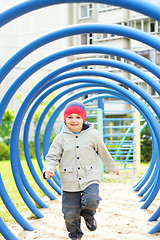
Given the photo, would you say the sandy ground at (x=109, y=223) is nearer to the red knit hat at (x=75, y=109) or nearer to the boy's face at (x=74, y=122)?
the boy's face at (x=74, y=122)

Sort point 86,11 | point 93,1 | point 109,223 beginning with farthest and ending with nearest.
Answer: point 86,11, point 109,223, point 93,1

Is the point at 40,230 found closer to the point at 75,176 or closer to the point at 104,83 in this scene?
the point at 75,176

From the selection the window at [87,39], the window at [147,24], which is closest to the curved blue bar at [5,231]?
the window at [147,24]

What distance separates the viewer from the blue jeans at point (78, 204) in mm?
3637

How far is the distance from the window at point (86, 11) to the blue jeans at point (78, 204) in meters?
26.7

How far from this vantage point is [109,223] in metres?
4.89

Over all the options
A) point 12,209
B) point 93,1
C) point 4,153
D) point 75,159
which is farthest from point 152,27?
point 93,1

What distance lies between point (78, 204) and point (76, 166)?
0.38 meters

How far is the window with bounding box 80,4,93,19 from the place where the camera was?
28956 millimetres

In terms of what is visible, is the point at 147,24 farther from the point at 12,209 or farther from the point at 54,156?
the point at 54,156

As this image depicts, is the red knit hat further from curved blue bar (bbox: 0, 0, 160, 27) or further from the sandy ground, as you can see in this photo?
the sandy ground

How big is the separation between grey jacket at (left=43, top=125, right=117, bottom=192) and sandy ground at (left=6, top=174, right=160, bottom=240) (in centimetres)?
90

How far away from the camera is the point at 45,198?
22.0 ft

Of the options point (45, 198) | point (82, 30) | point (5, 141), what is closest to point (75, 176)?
point (82, 30)
